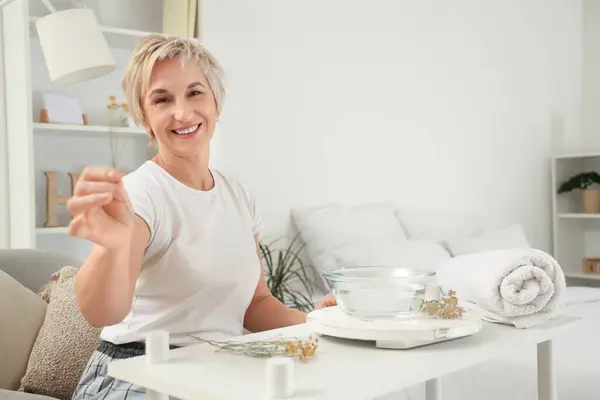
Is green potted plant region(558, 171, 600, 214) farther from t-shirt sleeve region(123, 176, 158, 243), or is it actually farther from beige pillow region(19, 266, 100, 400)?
t-shirt sleeve region(123, 176, 158, 243)

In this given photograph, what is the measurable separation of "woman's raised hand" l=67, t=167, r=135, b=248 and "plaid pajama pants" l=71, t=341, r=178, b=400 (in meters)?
0.39

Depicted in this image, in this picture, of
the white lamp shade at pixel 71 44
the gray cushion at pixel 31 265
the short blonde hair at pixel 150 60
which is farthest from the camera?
the white lamp shade at pixel 71 44

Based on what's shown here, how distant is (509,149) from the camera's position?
4504mm

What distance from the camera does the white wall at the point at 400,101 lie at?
125 inches

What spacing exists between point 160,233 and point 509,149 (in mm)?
3659

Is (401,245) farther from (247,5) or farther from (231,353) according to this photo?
(231,353)

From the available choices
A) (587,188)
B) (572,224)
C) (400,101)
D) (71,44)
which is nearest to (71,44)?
(71,44)

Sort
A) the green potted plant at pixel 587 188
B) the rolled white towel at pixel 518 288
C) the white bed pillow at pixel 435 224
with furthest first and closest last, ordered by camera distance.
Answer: the green potted plant at pixel 587 188, the white bed pillow at pixel 435 224, the rolled white towel at pixel 518 288

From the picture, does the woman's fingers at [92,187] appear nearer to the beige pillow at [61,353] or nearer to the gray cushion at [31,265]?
the beige pillow at [61,353]

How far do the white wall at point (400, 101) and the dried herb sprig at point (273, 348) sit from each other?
2067 millimetres

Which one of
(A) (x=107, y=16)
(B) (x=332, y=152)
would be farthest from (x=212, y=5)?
(B) (x=332, y=152)

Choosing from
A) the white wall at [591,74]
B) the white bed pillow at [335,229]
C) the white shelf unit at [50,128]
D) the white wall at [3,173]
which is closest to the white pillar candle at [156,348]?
the white shelf unit at [50,128]

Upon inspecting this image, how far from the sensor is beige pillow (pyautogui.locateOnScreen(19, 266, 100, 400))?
168cm

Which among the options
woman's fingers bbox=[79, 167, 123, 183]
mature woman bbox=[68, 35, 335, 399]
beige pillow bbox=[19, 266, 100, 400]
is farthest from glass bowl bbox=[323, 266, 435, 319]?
beige pillow bbox=[19, 266, 100, 400]
